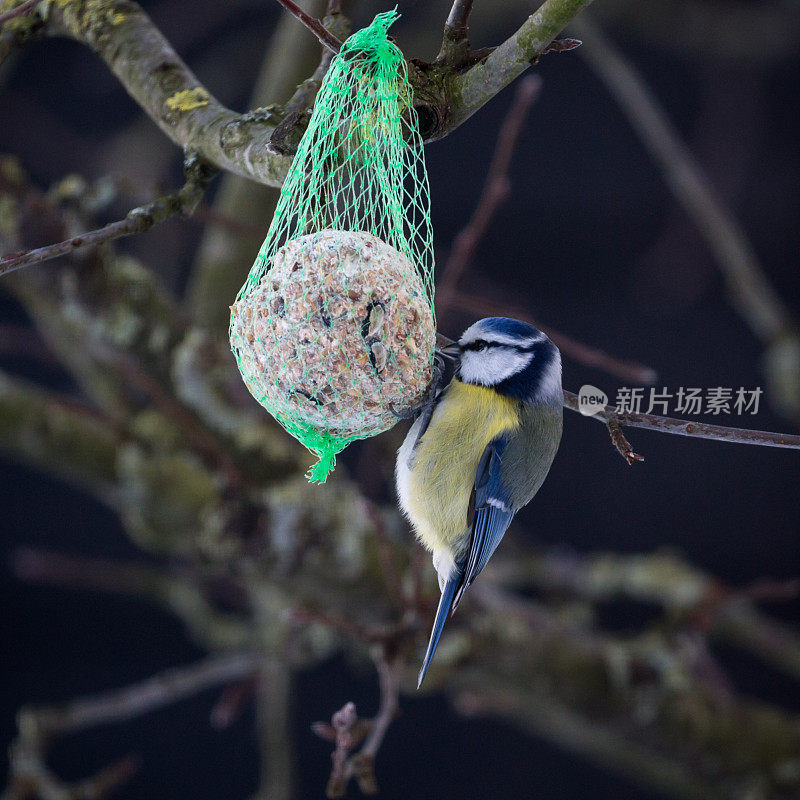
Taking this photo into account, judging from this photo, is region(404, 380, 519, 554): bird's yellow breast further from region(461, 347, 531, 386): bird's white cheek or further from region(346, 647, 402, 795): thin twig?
region(346, 647, 402, 795): thin twig

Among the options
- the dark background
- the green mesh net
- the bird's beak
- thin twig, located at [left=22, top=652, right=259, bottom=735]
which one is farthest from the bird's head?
the dark background

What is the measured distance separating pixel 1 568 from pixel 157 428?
135 centimetres

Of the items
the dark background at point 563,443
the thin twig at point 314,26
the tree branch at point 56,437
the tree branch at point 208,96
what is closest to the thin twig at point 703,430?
the tree branch at point 208,96

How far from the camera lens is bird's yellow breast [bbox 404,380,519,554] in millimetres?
1293

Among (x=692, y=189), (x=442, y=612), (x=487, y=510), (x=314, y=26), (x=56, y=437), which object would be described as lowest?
(x=442, y=612)

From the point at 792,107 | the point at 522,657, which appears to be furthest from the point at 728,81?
the point at 522,657

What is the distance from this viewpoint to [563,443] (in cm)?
280

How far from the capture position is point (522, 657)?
1711mm

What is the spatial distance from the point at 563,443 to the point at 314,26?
84.3 inches

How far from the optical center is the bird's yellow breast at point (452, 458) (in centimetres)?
129

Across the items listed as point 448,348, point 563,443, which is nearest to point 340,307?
point 448,348

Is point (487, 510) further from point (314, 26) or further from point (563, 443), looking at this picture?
point (563, 443)

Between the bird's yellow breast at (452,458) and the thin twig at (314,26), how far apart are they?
1.83ft

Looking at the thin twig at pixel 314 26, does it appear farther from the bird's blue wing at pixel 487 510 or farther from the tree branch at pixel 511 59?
the bird's blue wing at pixel 487 510
